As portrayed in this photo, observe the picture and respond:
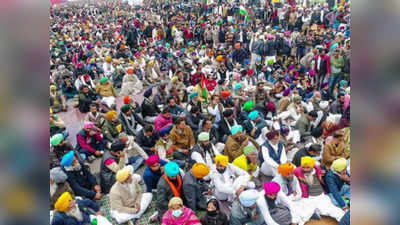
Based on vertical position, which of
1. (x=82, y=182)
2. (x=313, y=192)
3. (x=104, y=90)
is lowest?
(x=313, y=192)

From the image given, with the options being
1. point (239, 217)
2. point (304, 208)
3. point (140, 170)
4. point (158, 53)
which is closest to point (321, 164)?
point (304, 208)

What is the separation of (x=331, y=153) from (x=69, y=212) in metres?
3.50

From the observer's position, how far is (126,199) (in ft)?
13.4

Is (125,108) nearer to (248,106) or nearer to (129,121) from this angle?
(129,121)

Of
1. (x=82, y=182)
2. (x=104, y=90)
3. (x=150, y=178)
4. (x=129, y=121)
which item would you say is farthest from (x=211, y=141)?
(x=104, y=90)

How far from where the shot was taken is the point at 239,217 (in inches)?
137

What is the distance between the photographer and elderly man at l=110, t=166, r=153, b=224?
3.99m

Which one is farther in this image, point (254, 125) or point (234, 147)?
point (254, 125)

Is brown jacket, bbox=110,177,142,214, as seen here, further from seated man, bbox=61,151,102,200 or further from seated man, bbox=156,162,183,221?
seated man, bbox=61,151,102,200

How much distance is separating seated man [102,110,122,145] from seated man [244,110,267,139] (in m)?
2.40
